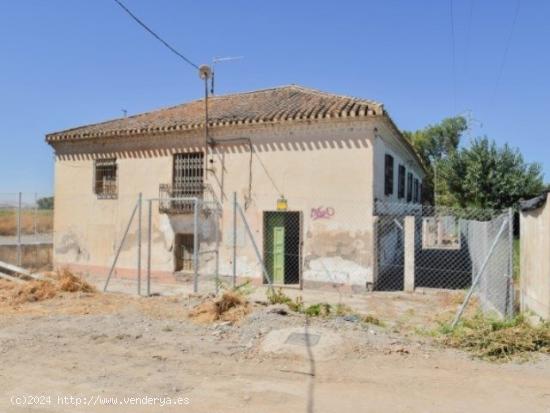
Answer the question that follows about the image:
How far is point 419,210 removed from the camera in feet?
67.3

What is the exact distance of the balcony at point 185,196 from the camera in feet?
45.6

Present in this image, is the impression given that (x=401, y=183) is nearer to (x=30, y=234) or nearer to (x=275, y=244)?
(x=275, y=244)

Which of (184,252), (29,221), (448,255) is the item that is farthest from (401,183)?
(29,221)

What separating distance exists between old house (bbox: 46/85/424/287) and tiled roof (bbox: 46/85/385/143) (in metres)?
0.05

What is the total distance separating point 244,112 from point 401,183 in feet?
22.9

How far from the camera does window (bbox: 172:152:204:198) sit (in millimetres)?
14070

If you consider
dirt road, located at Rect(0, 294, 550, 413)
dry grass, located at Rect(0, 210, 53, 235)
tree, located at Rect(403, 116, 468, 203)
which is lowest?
dirt road, located at Rect(0, 294, 550, 413)

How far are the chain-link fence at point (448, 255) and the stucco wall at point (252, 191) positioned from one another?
973 mm

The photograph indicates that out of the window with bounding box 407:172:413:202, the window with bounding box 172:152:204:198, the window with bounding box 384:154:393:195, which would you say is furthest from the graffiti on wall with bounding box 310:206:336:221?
the window with bounding box 407:172:413:202

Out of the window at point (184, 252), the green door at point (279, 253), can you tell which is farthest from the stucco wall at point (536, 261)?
the window at point (184, 252)

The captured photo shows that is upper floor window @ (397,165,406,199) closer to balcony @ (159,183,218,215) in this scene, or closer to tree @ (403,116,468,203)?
balcony @ (159,183,218,215)

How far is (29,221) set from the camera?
54.3 feet

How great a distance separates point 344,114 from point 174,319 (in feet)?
22.5

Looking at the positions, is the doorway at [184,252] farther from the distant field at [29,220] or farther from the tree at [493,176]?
the tree at [493,176]
